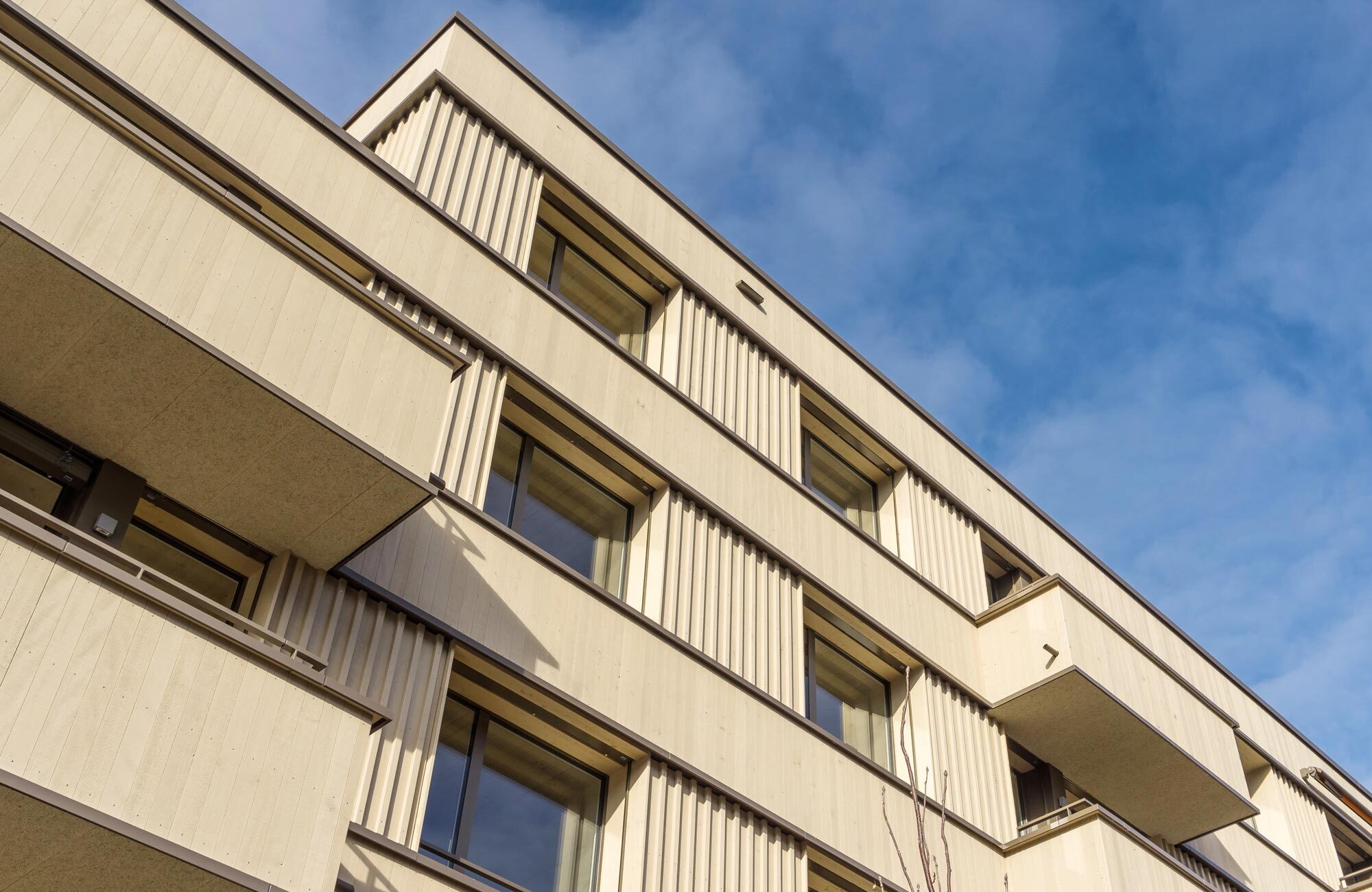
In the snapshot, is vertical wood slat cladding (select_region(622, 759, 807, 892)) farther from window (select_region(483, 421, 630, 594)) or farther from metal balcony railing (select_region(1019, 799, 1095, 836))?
metal balcony railing (select_region(1019, 799, 1095, 836))

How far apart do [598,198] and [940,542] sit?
7.43 m

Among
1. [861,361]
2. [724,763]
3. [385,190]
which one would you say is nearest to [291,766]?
[724,763]

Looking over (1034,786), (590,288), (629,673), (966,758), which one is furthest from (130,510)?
(1034,786)

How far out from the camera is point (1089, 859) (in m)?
16.6

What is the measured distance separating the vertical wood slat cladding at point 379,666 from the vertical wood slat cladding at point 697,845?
244cm

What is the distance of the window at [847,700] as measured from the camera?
17531 mm

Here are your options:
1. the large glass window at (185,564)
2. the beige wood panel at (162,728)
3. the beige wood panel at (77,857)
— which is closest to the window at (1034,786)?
A: the large glass window at (185,564)

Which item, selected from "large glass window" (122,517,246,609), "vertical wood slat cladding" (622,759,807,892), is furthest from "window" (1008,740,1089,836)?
"large glass window" (122,517,246,609)

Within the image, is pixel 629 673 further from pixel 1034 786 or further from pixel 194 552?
pixel 1034 786

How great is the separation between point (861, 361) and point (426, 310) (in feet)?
29.9

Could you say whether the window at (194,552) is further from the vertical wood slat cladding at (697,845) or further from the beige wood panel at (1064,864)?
the beige wood panel at (1064,864)

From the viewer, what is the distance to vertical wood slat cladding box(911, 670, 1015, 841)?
57.7 feet

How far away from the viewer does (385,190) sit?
14836 millimetres

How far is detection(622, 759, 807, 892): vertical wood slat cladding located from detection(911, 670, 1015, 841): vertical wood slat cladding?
3.54m
